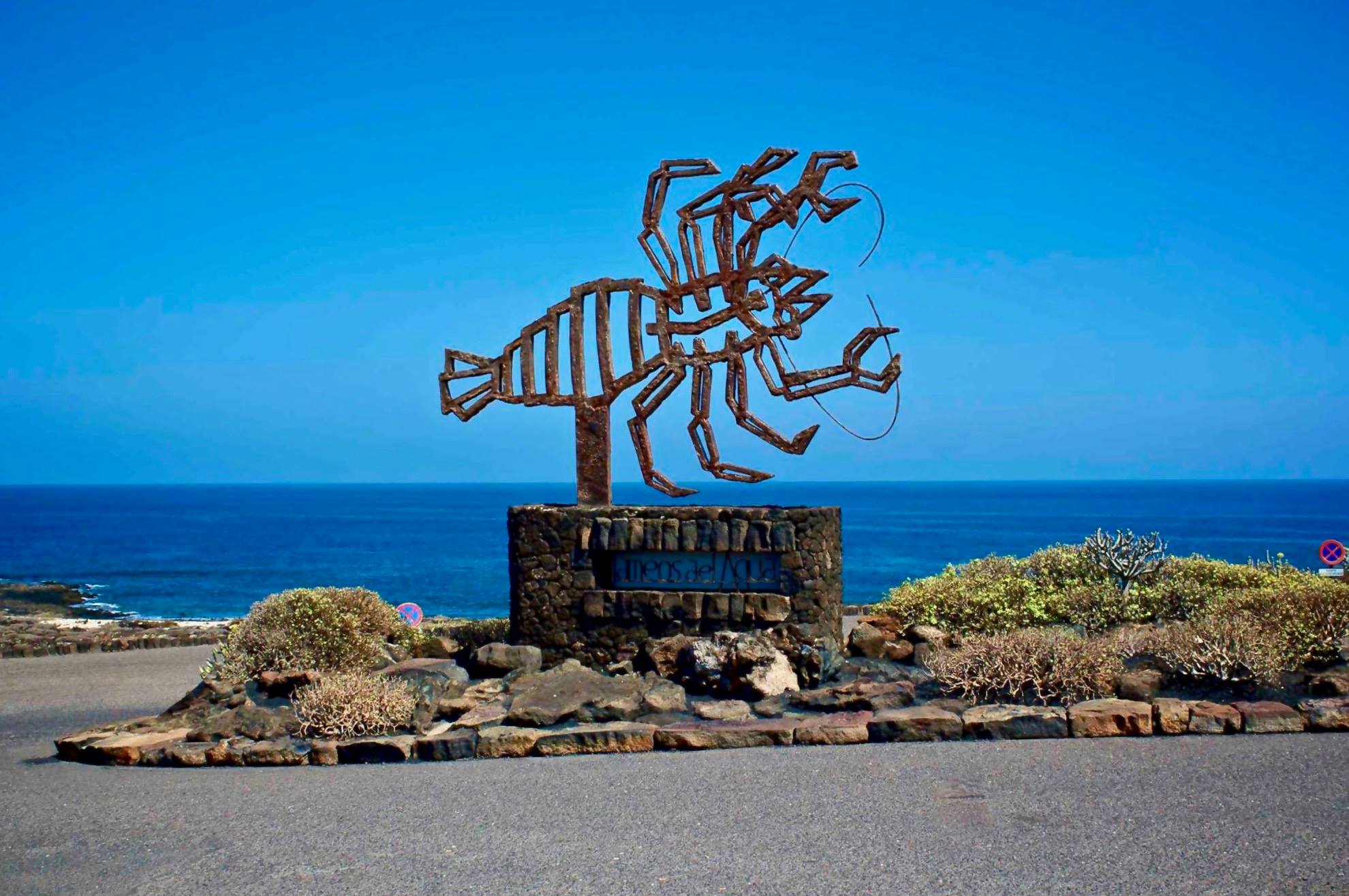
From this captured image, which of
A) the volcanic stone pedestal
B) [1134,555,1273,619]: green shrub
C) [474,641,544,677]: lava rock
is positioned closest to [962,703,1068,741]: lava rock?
the volcanic stone pedestal

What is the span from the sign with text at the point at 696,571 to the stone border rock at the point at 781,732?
3142 millimetres

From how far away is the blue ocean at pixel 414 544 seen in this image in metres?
53.5

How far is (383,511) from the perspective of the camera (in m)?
157

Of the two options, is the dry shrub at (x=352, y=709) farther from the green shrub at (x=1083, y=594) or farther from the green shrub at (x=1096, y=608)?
the green shrub at (x=1096, y=608)

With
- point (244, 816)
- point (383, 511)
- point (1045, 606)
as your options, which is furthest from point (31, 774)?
point (383, 511)

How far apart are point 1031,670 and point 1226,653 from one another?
1.58 metres

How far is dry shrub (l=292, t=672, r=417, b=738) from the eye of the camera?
9.65 m

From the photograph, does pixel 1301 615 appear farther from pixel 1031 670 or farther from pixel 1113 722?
pixel 1113 722

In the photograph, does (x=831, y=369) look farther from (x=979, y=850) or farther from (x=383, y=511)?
(x=383, y=511)

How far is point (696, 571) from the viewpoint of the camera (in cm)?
1272

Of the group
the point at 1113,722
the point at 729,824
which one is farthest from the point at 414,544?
the point at 729,824

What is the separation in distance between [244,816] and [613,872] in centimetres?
273

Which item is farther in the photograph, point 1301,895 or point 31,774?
point 31,774

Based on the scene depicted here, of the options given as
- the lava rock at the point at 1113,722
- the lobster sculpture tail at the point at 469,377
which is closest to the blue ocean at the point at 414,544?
the lobster sculpture tail at the point at 469,377
